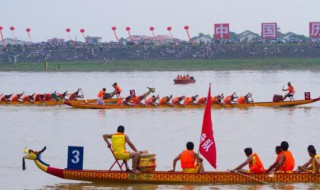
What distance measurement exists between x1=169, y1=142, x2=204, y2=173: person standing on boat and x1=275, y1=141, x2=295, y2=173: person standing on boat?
204 centimetres

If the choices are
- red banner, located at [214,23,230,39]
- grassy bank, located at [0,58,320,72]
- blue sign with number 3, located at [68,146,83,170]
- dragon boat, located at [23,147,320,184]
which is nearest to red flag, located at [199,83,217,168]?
dragon boat, located at [23,147,320,184]

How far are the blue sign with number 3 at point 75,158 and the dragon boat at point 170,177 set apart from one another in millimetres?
116

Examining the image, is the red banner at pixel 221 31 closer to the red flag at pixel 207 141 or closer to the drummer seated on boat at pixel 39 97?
the drummer seated on boat at pixel 39 97

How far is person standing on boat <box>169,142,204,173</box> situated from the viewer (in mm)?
23609

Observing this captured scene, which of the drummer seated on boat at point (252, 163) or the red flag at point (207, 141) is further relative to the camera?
the red flag at point (207, 141)

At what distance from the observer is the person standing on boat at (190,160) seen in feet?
77.5

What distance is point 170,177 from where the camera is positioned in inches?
940

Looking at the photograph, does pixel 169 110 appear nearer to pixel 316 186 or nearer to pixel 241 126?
pixel 241 126

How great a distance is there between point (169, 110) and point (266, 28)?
286ft

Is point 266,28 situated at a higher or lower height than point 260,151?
higher

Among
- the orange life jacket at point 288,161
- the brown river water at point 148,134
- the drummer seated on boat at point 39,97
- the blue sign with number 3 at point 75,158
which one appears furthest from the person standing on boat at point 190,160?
the drummer seated on boat at point 39,97

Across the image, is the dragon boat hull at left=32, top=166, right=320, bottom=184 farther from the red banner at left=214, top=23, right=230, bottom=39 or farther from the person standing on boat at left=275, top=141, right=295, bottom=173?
the red banner at left=214, top=23, right=230, bottom=39

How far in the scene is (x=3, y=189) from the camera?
25016 millimetres

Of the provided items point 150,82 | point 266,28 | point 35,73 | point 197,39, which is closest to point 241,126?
point 150,82
